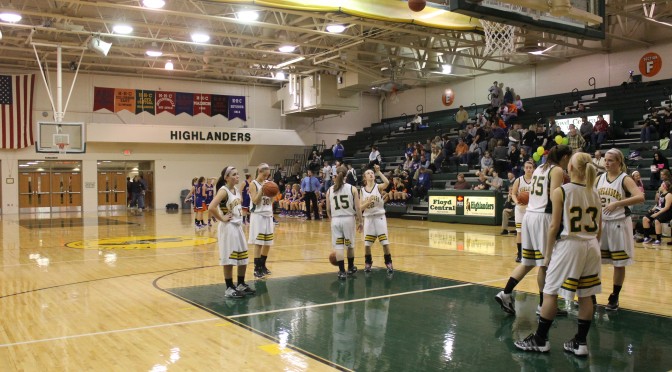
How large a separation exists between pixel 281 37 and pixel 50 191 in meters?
14.4

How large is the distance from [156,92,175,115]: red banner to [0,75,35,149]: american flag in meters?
5.63

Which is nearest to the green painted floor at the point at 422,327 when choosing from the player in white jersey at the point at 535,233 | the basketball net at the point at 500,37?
the player in white jersey at the point at 535,233

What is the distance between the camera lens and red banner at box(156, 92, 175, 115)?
96.9ft

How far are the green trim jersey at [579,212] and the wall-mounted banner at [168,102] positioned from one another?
1072 inches

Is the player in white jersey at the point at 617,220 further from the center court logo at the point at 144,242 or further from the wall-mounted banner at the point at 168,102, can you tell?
the wall-mounted banner at the point at 168,102

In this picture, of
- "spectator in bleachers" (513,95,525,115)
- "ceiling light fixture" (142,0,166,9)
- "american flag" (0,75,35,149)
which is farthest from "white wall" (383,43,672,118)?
"american flag" (0,75,35,149)

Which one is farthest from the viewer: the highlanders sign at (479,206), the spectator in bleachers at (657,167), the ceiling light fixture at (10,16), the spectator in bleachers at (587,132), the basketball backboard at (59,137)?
the basketball backboard at (59,137)

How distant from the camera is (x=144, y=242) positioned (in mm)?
14141

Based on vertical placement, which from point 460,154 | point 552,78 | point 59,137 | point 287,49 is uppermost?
point 287,49

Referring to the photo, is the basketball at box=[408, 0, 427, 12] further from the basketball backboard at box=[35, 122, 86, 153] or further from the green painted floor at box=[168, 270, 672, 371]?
the basketball backboard at box=[35, 122, 86, 153]

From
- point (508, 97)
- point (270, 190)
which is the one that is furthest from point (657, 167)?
point (270, 190)

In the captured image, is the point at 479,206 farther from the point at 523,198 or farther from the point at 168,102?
the point at 168,102

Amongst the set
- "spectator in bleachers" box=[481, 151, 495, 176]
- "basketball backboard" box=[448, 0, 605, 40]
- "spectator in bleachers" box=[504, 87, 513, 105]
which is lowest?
"spectator in bleachers" box=[481, 151, 495, 176]

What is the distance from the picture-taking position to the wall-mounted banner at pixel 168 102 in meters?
28.4
